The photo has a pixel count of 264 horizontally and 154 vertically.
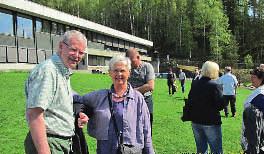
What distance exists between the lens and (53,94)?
12.9ft

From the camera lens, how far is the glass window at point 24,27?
1434 inches

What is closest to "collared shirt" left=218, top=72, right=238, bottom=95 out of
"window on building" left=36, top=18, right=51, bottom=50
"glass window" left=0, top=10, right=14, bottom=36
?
"glass window" left=0, top=10, right=14, bottom=36

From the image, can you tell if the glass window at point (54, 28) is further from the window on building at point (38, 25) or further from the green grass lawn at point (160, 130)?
Answer: the green grass lawn at point (160, 130)

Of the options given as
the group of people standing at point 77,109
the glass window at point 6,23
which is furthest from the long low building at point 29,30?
the group of people standing at point 77,109

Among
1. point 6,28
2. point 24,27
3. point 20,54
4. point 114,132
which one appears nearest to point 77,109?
point 114,132

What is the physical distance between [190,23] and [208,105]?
281 feet

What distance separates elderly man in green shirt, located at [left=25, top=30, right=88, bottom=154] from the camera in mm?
3787

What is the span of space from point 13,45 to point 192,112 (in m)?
28.6

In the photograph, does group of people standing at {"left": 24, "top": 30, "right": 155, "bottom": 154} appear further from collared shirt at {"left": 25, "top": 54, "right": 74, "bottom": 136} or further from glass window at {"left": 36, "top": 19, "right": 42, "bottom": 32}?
glass window at {"left": 36, "top": 19, "right": 42, "bottom": 32}

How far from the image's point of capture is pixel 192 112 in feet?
24.7

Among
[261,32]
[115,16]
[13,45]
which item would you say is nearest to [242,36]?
[261,32]

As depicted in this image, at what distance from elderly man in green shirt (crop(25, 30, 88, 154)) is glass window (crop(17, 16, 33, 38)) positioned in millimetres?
32813

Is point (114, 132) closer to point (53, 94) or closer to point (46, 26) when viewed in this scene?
point (53, 94)

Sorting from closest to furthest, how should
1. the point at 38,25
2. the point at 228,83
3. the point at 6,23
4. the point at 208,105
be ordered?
the point at 208,105
the point at 228,83
the point at 6,23
the point at 38,25
